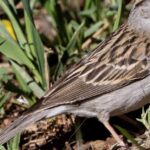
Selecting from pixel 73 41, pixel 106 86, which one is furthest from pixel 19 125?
pixel 73 41

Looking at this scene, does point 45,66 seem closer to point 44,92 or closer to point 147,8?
point 44,92

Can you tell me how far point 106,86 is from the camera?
517cm

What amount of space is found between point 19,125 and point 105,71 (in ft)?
2.56

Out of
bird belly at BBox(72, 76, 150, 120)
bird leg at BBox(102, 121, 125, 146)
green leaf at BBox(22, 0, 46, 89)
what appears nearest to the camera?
bird belly at BBox(72, 76, 150, 120)

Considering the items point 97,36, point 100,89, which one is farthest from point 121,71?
point 97,36

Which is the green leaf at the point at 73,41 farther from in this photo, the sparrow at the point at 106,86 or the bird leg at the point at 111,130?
the bird leg at the point at 111,130

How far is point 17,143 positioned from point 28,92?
82 centimetres

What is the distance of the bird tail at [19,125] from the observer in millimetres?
4996

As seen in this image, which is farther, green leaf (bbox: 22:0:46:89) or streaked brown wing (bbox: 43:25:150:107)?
green leaf (bbox: 22:0:46:89)

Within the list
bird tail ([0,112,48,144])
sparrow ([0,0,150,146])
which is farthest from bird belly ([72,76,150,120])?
bird tail ([0,112,48,144])

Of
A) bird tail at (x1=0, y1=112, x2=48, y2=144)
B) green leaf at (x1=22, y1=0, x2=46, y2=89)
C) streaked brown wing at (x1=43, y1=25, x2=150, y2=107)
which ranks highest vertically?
green leaf at (x1=22, y1=0, x2=46, y2=89)

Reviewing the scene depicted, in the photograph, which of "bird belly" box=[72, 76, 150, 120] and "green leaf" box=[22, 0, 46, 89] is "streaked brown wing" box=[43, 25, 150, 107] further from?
"green leaf" box=[22, 0, 46, 89]

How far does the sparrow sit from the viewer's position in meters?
5.05

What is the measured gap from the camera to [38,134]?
5.51 metres
